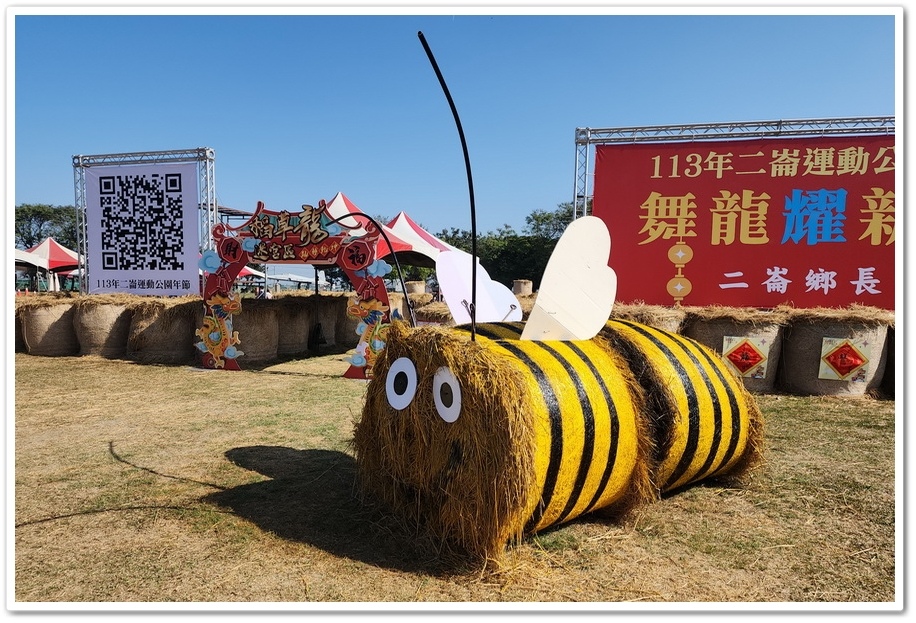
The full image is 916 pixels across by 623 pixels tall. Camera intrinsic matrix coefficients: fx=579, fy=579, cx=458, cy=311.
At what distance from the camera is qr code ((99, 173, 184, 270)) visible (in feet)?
41.1

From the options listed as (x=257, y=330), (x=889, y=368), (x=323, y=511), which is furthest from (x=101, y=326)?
(x=889, y=368)

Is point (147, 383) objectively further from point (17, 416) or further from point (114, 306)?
point (114, 306)

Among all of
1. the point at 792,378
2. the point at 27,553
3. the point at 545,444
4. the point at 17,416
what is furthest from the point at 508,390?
the point at 792,378

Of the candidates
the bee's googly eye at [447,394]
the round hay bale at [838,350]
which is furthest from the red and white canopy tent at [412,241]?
the bee's googly eye at [447,394]

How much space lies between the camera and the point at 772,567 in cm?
316

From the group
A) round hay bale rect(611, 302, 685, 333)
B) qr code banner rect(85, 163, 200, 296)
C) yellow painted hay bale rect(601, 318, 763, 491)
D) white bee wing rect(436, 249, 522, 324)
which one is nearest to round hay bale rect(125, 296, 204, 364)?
qr code banner rect(85, 163, 200, 296)

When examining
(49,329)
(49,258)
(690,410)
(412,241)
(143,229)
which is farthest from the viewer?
(49,258)

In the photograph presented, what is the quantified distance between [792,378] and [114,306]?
41.1 feet

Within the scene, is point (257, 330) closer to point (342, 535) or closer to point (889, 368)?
point (342, 535)

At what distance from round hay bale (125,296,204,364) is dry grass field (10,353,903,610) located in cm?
570

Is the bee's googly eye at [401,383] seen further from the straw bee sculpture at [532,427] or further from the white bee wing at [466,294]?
the white bee wing at [466,294]

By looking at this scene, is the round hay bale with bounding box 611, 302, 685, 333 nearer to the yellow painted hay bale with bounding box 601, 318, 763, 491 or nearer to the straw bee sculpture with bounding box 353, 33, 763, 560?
the yellow painted hay bale with bounding box 601, 318, 763, 491

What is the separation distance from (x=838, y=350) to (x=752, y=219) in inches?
110

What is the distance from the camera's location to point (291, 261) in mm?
10703
